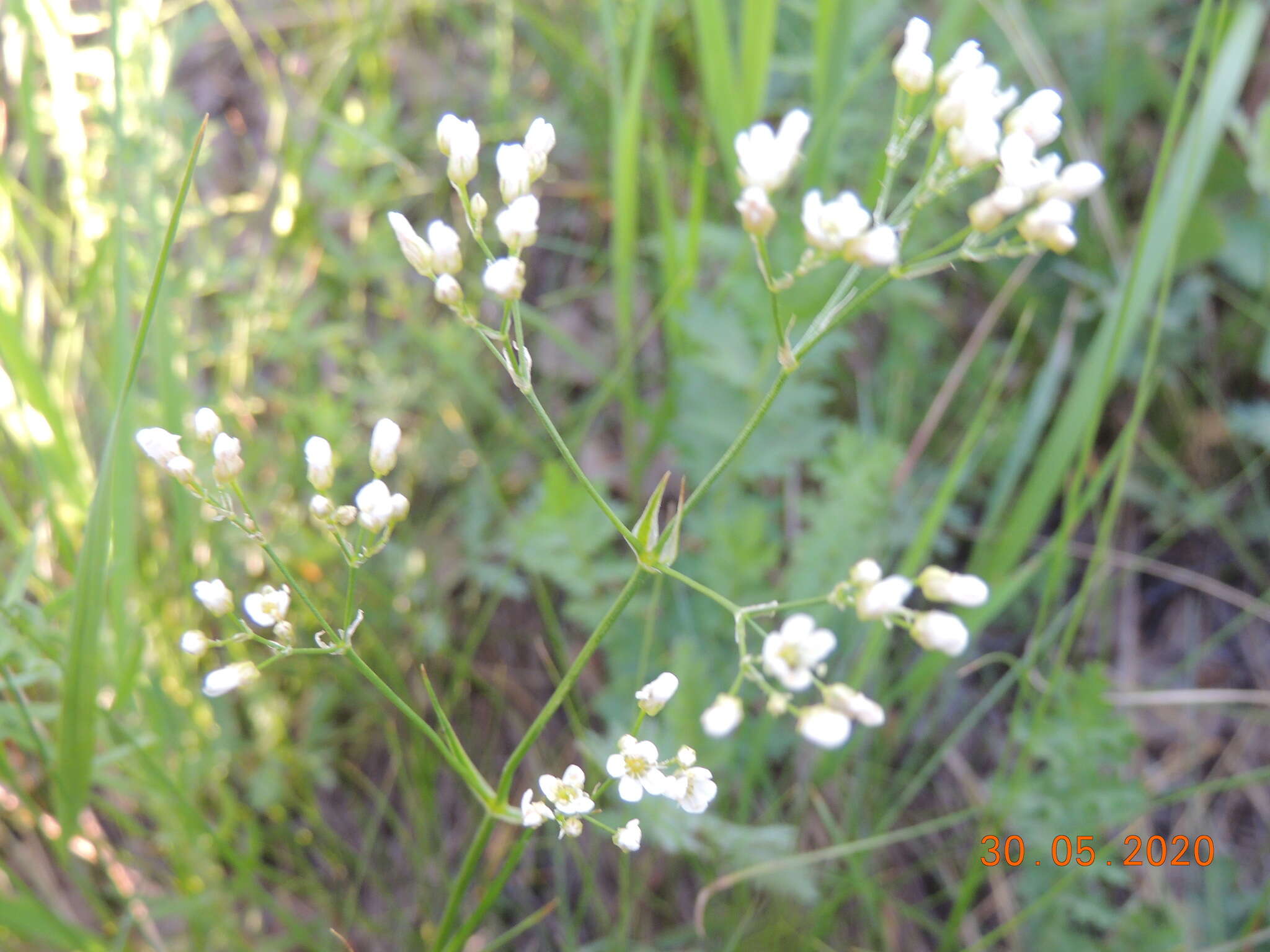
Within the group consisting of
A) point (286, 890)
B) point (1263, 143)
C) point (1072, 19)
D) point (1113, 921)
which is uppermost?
point (1072, 19)

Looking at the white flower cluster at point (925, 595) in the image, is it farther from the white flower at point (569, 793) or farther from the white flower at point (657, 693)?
the white flower at point (569, 793)

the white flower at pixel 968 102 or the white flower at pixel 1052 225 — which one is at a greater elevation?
the white flower at pixel 968 102

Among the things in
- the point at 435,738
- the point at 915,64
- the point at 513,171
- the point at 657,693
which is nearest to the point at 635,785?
the point at 657,693

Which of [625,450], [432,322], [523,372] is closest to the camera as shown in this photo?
[523,372]

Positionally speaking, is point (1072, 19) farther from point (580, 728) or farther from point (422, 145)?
point (580, 728)

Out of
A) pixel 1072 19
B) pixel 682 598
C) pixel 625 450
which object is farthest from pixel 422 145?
pixel 1072 19

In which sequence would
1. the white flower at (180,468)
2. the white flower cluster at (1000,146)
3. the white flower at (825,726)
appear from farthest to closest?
the white flower at (180,468) < the white flower cluster at (1000,146) < the white flower at (825,726)

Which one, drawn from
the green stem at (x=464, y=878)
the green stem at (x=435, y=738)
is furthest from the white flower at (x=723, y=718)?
the green stem at (x=464, y=878)

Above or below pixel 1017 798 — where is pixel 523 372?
above
